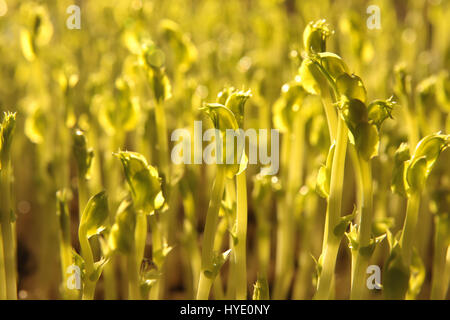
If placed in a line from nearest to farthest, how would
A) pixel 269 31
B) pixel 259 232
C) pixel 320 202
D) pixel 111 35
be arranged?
pixel 259 232 → pixel 320 202 → pixel 269 31 → pixel 111 35

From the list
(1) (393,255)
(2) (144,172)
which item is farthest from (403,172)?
(2) (144,172)

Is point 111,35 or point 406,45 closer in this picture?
point 406,45

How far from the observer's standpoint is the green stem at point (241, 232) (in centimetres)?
48

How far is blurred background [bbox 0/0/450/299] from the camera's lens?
73 centimetres

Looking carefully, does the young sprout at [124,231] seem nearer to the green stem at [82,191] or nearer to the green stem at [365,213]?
the green stem at [82,191]

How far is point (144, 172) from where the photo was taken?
45 cm

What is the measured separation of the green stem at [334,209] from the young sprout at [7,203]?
300mm

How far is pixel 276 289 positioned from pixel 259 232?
0.09 meters

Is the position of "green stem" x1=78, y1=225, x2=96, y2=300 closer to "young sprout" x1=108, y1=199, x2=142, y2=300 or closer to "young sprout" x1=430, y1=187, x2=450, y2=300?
"young sprout" x1=108, y1=199, x2=142, y2=300

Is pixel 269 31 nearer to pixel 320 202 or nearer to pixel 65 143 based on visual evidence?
pixel 320 202

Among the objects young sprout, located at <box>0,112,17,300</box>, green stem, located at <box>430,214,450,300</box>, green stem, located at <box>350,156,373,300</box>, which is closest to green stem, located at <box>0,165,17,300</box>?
young sprout, located at <box>0,112,17,300</box>

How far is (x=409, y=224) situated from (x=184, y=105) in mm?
429

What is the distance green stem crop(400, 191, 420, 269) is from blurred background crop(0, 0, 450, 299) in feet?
0.34

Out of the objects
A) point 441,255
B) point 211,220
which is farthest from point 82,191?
point 441,255
